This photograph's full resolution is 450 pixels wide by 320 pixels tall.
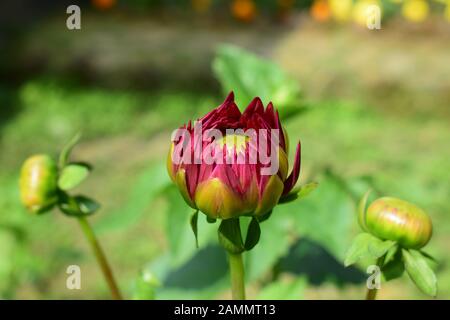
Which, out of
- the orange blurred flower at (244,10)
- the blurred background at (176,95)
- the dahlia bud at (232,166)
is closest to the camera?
the dahlia bud at (232,166)

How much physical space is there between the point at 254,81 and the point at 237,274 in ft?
1.53

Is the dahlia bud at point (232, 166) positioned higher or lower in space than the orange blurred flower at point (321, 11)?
lower

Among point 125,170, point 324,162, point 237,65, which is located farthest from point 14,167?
point 237,65

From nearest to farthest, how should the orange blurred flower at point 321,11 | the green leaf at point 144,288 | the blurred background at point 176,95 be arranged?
1. the green leaf at point 144,288
2. the blurred background at point 176,95
3. the orange blurred flower at point 321,11

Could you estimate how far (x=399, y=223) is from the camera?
0.48m

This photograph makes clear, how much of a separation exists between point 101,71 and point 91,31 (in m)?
0.27

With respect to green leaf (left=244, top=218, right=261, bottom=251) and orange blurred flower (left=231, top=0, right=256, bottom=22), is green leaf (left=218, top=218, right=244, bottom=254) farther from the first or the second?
orange blurred flower (left=231, top=0, right=256, bottom=22)

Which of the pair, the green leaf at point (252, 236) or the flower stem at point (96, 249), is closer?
the green leaf at point (252, 236)

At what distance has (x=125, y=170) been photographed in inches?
104

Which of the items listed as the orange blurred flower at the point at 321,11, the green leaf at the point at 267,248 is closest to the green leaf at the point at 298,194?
the green leaf at the point at 267,248

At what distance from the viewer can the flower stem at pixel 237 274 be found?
0.47m

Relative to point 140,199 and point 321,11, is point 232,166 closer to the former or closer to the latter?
point 140,199

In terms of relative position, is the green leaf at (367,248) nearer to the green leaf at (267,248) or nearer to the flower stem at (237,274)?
the flower stem at (237,274)
